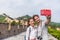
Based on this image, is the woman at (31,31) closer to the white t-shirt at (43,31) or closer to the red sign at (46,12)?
the white t-shirt at (43,31)

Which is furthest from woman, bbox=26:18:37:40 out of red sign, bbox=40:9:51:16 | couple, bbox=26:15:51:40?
red sign, bbox=40:9:51:16

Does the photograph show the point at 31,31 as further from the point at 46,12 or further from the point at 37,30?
the point at 46,12

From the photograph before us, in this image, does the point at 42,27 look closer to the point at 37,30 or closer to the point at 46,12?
the point at 37,30

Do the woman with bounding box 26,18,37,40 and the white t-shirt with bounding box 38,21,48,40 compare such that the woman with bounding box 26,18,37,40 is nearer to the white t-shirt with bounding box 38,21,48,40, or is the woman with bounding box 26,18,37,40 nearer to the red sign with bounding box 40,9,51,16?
the white t-shirt with bounding box 38,21,48,40

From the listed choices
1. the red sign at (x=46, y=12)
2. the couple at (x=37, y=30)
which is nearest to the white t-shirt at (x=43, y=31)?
the couple at (x=37, y=30)

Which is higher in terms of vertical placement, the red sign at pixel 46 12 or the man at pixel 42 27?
the red sign at pixel 46 12

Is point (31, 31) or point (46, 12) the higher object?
point (46, 12)

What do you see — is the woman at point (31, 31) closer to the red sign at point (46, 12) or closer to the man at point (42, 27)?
the man at point (42, 27)

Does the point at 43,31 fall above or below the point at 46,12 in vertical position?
below

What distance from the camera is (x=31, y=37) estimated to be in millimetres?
3170

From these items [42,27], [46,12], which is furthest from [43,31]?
[46,12]

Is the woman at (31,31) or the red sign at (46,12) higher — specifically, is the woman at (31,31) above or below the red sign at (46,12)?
below

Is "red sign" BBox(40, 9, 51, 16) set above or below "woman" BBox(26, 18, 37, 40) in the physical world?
above

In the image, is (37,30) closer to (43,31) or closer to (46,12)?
(43,31)
